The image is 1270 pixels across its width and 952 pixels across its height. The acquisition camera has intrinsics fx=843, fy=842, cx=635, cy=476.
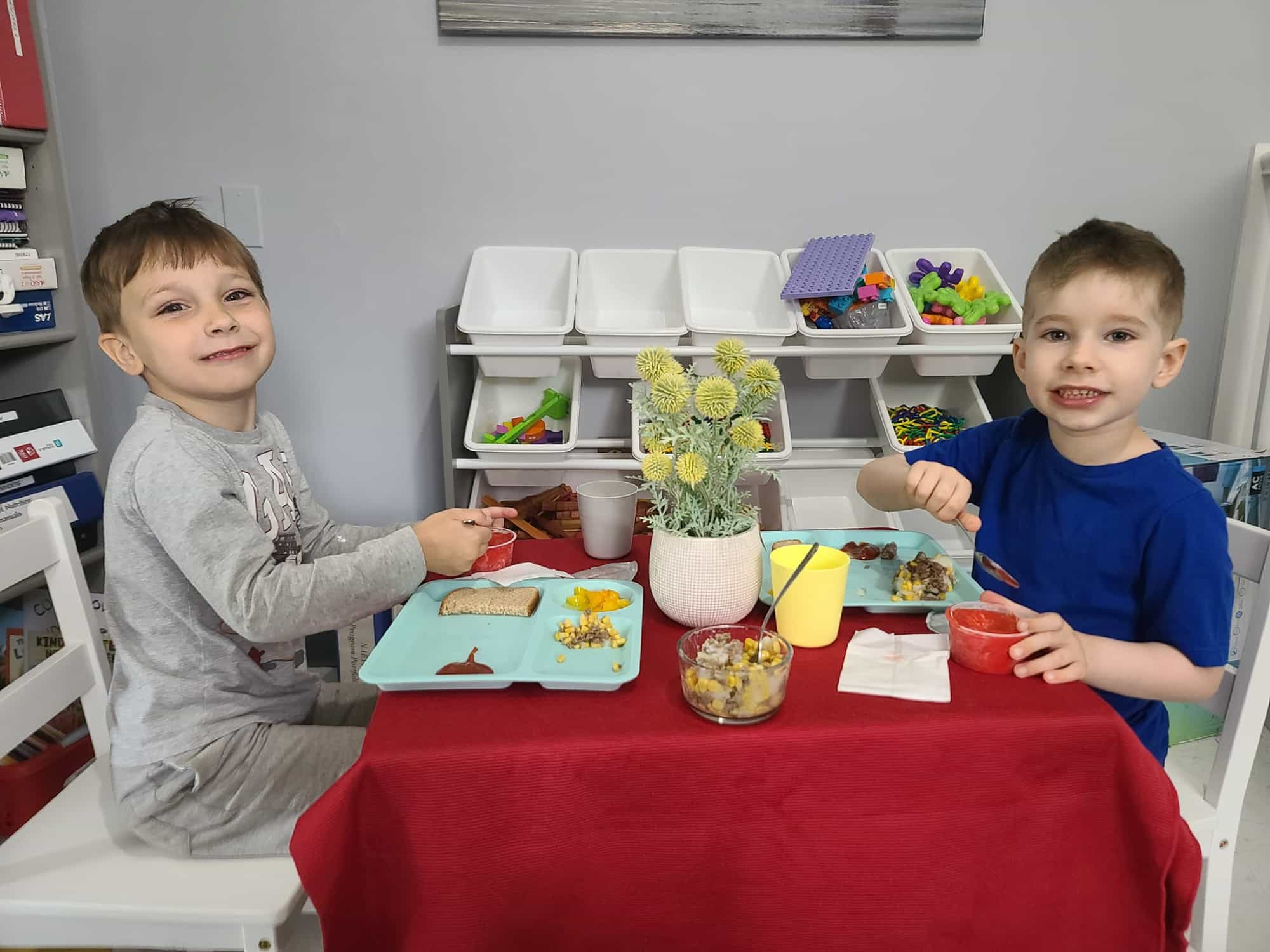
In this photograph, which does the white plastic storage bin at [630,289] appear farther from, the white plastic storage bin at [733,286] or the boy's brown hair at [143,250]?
the boy's brown hair at [143,250]

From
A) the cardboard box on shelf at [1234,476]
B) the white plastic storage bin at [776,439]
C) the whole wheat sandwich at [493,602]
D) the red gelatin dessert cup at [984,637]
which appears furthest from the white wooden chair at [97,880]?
the cardboard box on shelf at [1234,476]

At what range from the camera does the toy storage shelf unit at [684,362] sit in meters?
1.76

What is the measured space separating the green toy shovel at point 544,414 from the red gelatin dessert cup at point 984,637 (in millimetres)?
1114

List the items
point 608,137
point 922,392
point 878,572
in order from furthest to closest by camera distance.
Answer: point 922,392
point 608,137
point 878,572

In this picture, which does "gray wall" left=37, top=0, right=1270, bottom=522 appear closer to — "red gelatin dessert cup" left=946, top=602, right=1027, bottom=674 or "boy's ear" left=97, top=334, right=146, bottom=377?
"boy's ear" left=97, top=334, right=146, bottom=377

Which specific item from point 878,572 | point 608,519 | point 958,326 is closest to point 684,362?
point 958,326

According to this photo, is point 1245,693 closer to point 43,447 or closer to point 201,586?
point 201,586

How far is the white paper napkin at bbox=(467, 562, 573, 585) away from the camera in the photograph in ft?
3.45

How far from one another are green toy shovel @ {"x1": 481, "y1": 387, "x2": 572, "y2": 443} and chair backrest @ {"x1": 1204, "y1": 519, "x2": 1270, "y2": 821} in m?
1.27

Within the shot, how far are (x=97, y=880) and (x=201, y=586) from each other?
13.1 inches

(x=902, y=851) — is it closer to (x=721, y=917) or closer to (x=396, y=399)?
(x=721, y=917)

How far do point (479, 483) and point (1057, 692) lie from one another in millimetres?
1383

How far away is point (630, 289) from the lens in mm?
2035

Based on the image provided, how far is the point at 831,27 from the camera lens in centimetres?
191
